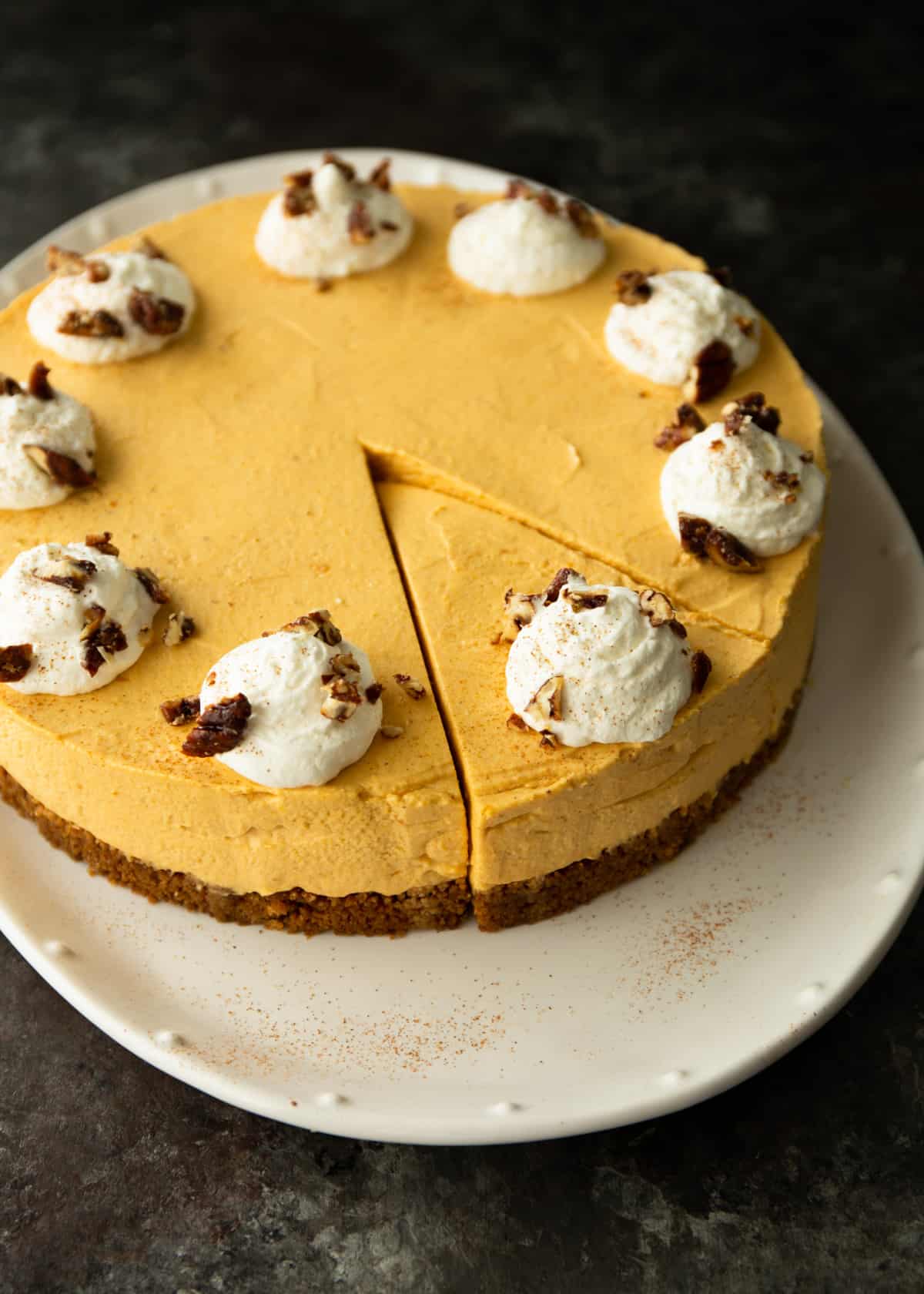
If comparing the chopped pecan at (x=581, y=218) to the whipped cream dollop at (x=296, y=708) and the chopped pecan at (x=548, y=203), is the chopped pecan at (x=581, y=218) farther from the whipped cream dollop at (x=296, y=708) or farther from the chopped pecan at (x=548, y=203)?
the whipped cream dollop at (x=296, y=708)

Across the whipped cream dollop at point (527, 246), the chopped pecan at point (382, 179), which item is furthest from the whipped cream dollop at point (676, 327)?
the chopped pecan at point (382, 179)

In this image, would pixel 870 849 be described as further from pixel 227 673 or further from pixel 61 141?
pixel 61 141

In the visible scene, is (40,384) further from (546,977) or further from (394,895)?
(546,977)

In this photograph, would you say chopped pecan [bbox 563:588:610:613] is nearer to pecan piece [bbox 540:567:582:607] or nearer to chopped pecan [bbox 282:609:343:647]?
pecan piece [bbox 540:567:582:607]

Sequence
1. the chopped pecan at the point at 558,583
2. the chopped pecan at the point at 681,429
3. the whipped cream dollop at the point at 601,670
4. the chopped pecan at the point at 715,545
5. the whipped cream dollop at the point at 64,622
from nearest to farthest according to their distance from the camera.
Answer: the whipped cream dollop at the point at 601,670
the whipped cream dollop at the point at 64,622
the chopped pecan at the point at 558,583
the chopped pecan at the point at 715,545
the chopped pecan at the point at 681,429

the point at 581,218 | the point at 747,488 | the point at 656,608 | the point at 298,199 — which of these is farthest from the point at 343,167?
the point at 656,608
